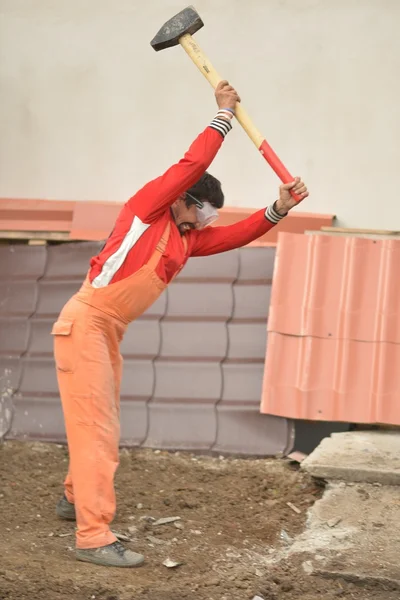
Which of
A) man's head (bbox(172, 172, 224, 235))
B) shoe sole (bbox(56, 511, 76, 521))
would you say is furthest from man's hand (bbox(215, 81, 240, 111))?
shoe sole (bbox(56, 511, 76, 521))

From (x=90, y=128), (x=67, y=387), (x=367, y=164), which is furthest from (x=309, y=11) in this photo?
(x=67, y=387)

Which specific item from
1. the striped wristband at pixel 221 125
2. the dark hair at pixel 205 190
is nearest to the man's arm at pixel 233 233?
the dark hair at pixel 205 190

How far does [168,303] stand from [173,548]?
220 cm

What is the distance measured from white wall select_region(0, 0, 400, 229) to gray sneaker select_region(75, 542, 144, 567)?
3.07 meters

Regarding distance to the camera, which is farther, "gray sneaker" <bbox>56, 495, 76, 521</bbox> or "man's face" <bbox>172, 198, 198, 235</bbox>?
"gray sneaker" <bbox>56, 495, 76, 521</bbox>

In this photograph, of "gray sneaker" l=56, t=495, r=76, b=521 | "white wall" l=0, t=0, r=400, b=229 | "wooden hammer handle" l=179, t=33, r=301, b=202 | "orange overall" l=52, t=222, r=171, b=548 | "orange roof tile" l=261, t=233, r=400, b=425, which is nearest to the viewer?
"orange overall" l=52, t=222, r=171, b=548

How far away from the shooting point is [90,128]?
6.66 m

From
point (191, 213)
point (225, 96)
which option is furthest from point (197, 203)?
point (225, 96)

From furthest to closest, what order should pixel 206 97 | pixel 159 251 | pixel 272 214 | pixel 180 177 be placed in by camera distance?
pixel 206 97 < pixel 272 214 < pixel 159 251 < pixel 180 177

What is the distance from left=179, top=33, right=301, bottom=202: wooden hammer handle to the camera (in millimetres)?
4074

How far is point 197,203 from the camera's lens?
413 centimetres

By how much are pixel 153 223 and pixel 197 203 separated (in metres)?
0.26

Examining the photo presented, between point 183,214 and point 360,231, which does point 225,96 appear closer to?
point 183,214

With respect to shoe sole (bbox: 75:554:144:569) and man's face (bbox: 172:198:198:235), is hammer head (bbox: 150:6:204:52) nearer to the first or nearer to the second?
man's face (bbox: 172:198:198:235)
